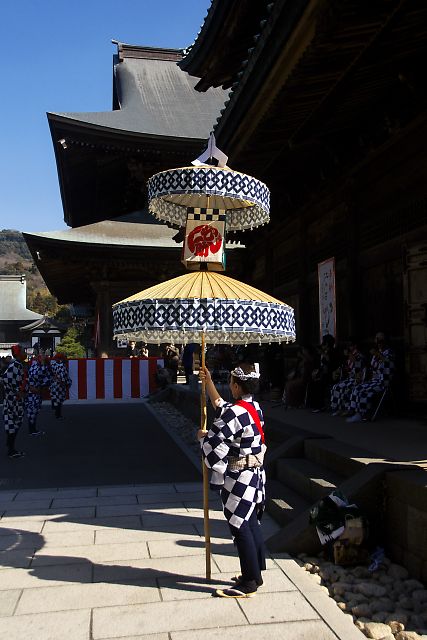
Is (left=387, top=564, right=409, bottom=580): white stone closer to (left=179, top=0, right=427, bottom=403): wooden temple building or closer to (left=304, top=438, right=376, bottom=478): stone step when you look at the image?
(left=304, top=438, right=376, bottom=478): stone step

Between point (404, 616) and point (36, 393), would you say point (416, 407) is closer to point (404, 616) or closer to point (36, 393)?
point (404, 616)

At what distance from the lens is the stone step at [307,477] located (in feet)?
17.3

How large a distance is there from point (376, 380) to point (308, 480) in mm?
2921

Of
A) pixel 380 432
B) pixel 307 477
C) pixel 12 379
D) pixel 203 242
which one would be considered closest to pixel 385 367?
pixel 380 432

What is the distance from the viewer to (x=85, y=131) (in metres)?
17.8

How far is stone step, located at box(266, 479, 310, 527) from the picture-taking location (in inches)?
215

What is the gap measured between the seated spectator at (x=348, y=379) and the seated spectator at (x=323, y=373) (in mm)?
443

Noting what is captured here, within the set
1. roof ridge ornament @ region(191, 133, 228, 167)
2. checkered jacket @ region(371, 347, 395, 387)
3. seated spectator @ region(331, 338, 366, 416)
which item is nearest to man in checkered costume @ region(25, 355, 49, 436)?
seated spectator @ region(331, 338, 366, 416)

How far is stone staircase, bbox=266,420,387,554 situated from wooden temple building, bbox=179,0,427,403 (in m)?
2.15

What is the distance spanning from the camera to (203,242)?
480 centimetres

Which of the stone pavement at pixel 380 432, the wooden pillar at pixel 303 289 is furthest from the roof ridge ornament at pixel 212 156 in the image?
the wooden pillar at pixel 303 289

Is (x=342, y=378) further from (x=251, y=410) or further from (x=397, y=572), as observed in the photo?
(x=251, y=410)

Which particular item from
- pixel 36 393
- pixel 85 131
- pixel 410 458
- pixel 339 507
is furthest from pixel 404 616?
pixel 85 131

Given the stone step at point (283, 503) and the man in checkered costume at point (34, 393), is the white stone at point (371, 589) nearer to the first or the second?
the stone step at point (283, 503)
